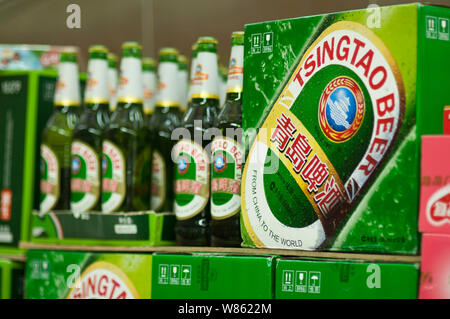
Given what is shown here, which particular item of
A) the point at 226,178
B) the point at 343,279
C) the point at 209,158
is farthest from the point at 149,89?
the point at 343,279

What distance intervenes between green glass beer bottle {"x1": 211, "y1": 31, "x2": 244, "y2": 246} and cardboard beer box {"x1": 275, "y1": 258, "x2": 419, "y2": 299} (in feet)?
0.82

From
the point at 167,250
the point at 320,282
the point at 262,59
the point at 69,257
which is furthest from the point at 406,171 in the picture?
the point at 69,257

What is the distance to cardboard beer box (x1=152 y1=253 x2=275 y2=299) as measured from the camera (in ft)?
Result: 5.47

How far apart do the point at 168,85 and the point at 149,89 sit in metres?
0.20

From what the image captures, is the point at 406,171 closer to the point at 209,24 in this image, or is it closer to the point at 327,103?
the point at 327,103

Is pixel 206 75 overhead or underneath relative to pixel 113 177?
overhead

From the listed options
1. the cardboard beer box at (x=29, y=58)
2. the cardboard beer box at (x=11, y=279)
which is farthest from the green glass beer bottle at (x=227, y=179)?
the cardboard beer box at (x=29, y=58)

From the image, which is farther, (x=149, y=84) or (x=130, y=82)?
(x=149, y=84)

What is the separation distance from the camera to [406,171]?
4.81ft

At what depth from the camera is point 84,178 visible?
7.32ft

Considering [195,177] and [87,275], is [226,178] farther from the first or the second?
[87,275]

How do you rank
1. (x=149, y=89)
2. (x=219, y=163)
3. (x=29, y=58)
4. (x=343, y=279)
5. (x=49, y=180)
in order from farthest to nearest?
(x=29, y=58), (x=149, y=89), (x=49, y=180), (x=219, y=163), (x=343, y=279)

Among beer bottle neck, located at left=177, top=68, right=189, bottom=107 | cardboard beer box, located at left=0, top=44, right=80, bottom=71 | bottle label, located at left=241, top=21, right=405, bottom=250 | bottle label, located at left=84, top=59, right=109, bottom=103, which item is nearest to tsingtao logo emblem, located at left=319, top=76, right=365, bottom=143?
bottle label, located at left=241, top=21, right=405, bottom=250

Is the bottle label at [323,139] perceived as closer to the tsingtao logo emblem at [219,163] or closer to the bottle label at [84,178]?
the tsingtao logo emblem at [219,163]
